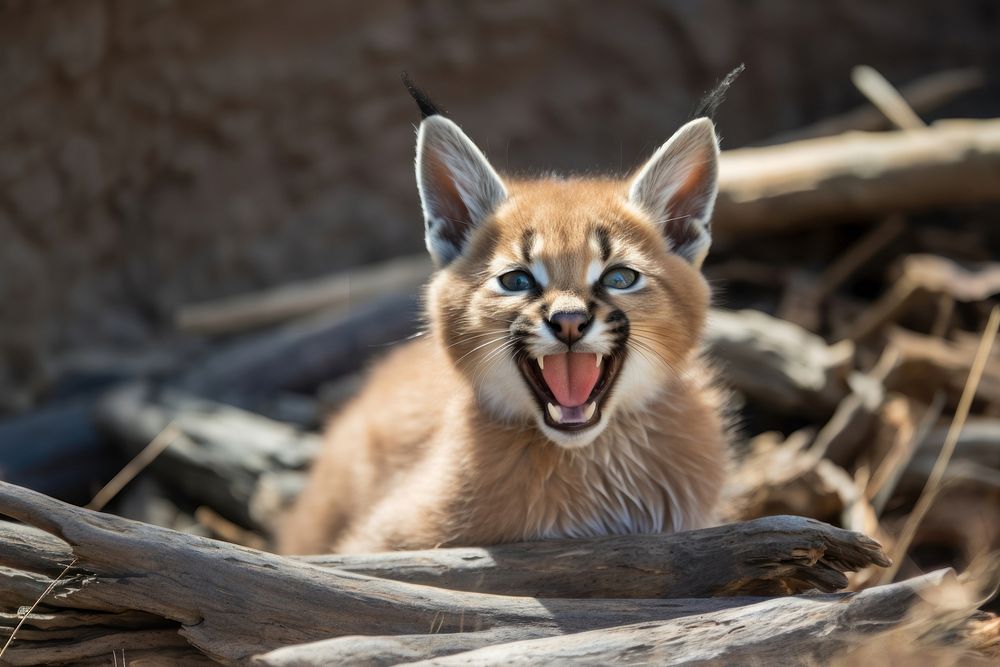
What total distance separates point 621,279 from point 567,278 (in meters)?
0.22

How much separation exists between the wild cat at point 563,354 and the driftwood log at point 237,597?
62 centimetres

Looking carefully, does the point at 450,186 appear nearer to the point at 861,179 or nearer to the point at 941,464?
the point at 941,464

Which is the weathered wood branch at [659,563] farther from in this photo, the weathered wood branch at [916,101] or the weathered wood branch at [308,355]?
the weathered wood branch at [916,101]

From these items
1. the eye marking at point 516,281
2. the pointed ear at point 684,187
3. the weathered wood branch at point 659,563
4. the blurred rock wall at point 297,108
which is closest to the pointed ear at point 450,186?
the eye marking at point 516,281

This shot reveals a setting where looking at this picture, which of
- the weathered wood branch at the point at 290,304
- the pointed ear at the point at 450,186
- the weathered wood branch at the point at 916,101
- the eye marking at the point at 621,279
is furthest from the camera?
the weathered wood branch at the point at 916,101

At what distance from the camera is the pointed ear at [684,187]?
3680mm

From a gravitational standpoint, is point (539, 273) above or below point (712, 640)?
above

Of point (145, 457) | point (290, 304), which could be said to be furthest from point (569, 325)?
point (290, 304)

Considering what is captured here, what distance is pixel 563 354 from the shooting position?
331 centimetres

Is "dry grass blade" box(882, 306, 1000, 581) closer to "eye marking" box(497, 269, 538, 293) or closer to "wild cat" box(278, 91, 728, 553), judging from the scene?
"wild cat" box(278, 91, 728, 553)

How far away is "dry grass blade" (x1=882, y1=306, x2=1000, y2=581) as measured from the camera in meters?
4.17

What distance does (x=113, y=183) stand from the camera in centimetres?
754

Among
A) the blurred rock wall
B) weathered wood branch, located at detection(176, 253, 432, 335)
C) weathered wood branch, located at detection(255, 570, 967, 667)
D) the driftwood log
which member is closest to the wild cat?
the driftwood log

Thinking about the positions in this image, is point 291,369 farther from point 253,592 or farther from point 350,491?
point 253,592
